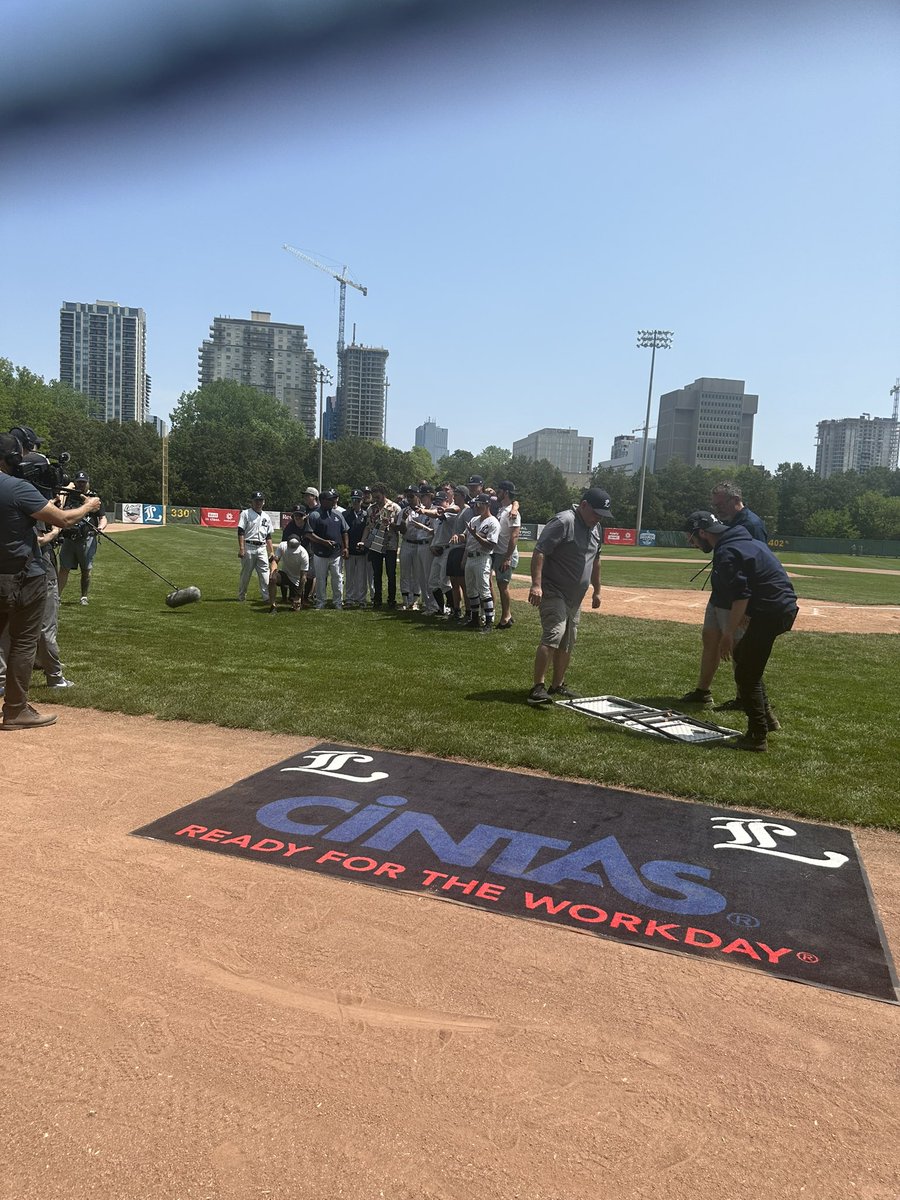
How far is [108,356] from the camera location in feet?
560

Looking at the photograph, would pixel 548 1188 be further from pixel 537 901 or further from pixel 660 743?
pixel 660 743

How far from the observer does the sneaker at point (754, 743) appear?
255 inches

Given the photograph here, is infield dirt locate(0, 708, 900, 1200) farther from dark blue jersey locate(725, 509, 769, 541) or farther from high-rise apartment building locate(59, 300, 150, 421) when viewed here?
high-rise apartment building locate(59, 300, 150, 421)

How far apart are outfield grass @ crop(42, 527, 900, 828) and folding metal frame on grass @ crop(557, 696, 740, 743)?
0.22 m

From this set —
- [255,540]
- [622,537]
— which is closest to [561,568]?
[255,540]

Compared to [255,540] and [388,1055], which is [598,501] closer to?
[388,1055]

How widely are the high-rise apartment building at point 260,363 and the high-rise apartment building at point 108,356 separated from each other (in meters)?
14.0

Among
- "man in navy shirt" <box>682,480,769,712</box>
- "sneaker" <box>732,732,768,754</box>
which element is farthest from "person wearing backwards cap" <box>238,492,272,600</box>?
"sneaker" <box>732,732,768,754</box>

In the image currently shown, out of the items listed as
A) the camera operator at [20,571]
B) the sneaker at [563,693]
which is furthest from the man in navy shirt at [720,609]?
the camera operator at [20,571]

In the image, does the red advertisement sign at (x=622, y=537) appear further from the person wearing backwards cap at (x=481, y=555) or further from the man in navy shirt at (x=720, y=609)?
the man in navy shirt at (x=720, y=609)

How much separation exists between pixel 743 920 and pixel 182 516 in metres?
59.5

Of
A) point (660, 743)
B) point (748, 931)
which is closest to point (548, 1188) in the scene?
point (748, 931)

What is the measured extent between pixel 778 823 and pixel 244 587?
1180 cm

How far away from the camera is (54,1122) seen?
7.57 feet
